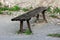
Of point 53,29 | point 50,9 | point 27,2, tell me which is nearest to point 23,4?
point 27,2

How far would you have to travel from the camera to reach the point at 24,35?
6.99 m

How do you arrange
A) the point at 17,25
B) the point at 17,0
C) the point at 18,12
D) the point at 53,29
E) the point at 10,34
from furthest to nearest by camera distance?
the point at 17,0
the point at 18,12
the point at 17,25
the point at 53,29
the point at 10,34

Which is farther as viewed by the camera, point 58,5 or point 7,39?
point 58,5

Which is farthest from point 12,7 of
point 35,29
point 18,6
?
point 35,29

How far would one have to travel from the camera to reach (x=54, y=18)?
9.79m

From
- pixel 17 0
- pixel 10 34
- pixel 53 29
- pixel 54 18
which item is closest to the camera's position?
pixel 10 34

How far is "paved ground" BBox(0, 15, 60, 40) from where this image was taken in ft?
21.8

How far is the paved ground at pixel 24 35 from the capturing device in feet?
21.8

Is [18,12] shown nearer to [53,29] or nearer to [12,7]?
[12,7]

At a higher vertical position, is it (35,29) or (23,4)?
(23,4)

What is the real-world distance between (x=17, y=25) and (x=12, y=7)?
284 centimetres

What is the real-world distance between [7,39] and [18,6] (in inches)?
197

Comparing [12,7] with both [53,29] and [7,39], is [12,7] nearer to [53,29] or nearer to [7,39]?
[53,29]

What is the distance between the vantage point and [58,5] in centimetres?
1099
